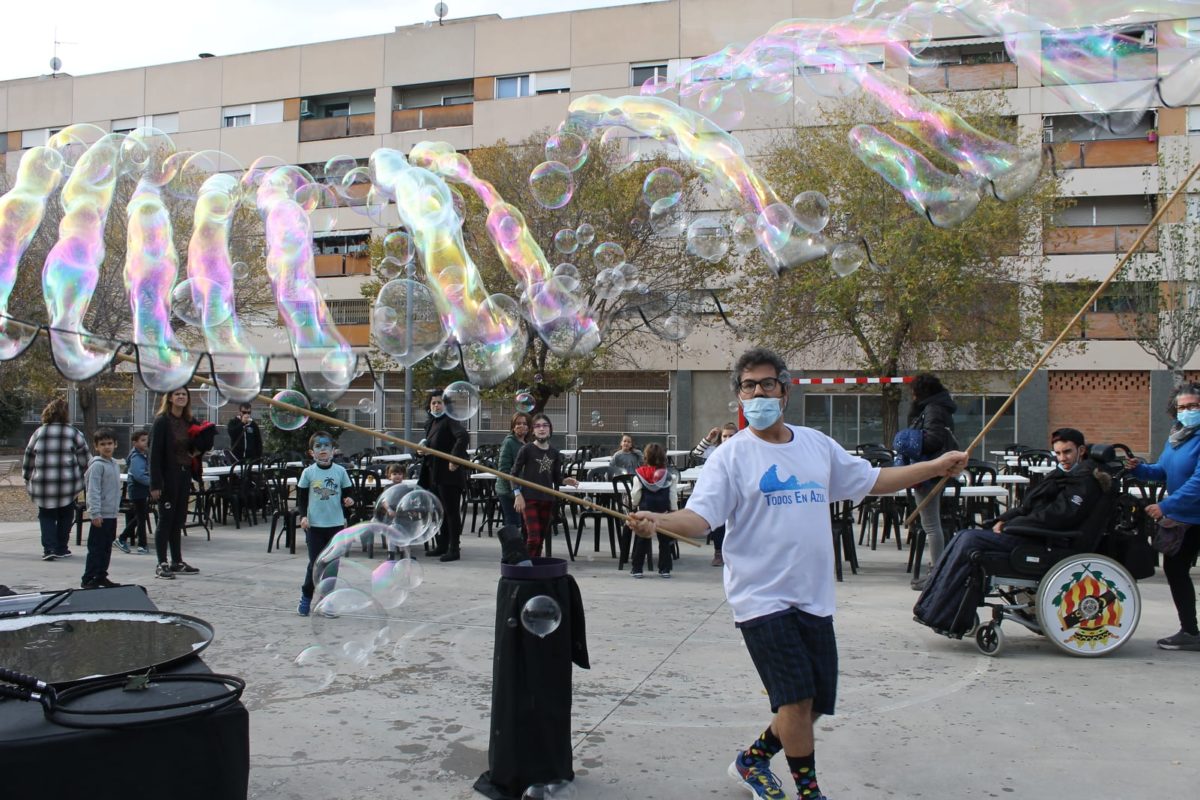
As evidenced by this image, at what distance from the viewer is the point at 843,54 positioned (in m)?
8.86

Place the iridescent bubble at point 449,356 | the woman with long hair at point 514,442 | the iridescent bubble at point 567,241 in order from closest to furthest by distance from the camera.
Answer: the iridescent bubble at point 449,356 < the woman with long hair at point 514,442 < the iridescent bubble at point 567,241

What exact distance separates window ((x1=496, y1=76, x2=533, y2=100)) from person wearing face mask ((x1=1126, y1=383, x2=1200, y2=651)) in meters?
27.7

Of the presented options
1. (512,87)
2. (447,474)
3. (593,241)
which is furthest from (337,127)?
(447,474)

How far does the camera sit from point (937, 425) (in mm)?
7906

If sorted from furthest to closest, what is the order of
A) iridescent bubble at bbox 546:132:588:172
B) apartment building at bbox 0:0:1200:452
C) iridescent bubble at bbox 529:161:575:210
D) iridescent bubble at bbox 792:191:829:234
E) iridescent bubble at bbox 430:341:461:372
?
apartment building at bbox 0:0:1200:452 < iridescent bubble at bbox 546:132:588:172 < iridescent bubble at bbox 529:161:575:210 < iridescent bubble at bbox 430:341:461:372 < iridescent bubble at bbox 792:191:829:234

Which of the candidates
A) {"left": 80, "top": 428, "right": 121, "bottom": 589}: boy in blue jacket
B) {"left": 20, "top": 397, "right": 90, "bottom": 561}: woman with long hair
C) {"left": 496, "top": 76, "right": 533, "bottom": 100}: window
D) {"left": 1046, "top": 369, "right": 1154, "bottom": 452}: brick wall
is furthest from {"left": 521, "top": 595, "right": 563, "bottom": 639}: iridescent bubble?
{"left": 496, "top": 76, "right": 533, "bottom": 100}: window

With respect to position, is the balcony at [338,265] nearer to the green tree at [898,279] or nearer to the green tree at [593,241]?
the green tree at [593,241]

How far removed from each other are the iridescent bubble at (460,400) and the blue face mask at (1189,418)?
5.14 m

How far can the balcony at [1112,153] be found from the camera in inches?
1039

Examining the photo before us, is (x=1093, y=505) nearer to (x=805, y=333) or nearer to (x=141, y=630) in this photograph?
(x=141, y=630)

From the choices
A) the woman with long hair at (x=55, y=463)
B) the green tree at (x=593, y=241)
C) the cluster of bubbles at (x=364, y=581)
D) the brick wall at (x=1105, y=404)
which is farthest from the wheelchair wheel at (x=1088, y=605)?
the brick wall at (x=1105, y=404)

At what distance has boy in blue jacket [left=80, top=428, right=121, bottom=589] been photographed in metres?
8.03

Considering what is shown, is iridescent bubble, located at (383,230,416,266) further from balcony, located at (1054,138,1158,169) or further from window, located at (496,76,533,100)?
window, located at (496,76,533,100)

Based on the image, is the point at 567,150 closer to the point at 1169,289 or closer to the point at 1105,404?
the point at 1169,289
